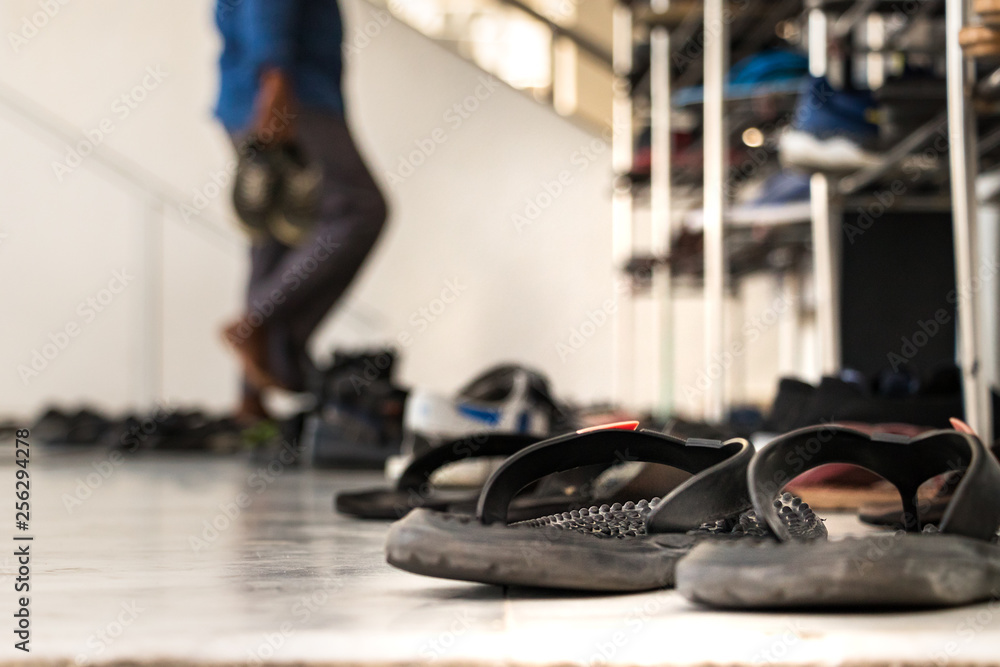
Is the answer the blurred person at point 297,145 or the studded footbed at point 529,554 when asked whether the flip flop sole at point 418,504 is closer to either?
the studded footbed at point 529,554

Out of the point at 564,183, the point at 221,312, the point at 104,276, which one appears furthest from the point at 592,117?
the point at 104,276

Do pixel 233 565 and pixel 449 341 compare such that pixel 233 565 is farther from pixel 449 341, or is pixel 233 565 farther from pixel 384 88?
pixel 384 88

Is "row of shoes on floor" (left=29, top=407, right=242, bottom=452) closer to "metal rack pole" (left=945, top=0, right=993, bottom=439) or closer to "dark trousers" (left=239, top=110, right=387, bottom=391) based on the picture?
A: "dark trousers" (left=239, top=110, right=387, bottom=391)

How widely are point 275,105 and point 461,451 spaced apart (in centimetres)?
178

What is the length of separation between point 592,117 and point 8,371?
10.6 ft

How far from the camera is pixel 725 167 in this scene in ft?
8.68

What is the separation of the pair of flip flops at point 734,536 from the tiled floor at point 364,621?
1cm

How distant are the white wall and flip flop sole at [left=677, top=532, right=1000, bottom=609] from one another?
14.9 feet

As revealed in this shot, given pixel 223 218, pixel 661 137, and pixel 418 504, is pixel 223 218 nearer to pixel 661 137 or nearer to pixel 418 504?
pixel 661 137

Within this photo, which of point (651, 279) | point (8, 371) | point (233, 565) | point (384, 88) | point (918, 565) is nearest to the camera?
point (918, 565)

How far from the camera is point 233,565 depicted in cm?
72

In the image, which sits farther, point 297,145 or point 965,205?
point 297,145

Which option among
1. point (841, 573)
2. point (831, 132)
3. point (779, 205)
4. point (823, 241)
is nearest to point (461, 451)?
point (841, 573)

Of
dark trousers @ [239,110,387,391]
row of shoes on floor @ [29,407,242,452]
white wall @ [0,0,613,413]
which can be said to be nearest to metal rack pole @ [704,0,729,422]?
dark trousers @ [239,110,387,391]
